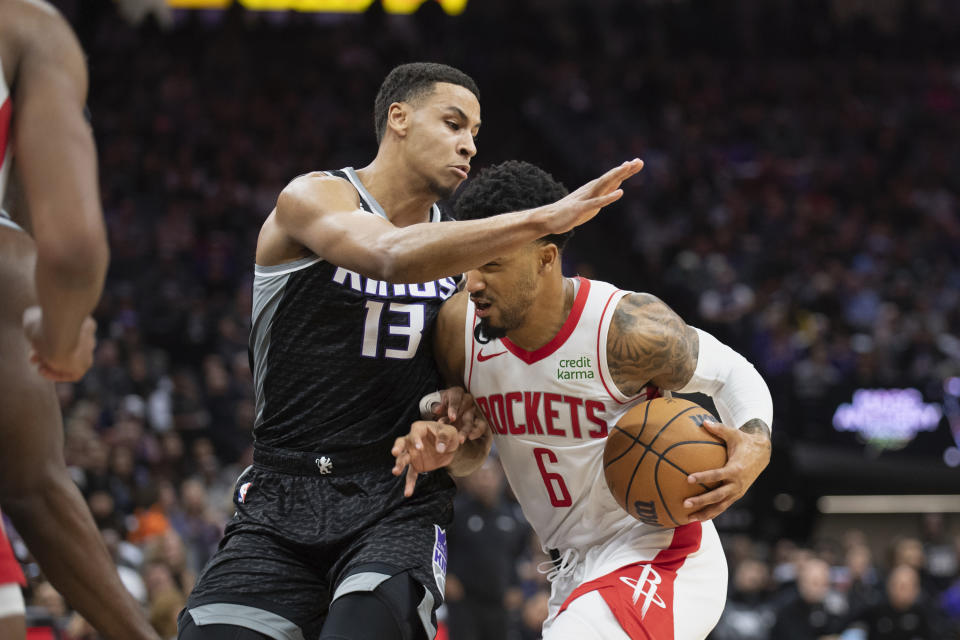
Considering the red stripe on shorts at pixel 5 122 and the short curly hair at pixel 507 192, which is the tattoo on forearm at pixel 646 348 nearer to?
the short curly hair at pixel 507 192

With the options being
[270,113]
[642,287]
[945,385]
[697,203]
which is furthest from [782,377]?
[270,113]

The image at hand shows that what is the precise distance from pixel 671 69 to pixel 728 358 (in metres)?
20.0

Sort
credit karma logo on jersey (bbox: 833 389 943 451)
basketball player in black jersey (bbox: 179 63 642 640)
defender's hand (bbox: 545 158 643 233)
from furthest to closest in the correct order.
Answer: credit karma logo on jersey (bbox: 833 389 943 451) → basketball player in black jersey (bbox: 179 63 642 640) → defender's hand (bbox: 545 158 643 233)

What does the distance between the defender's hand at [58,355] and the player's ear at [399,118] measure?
74.7 inches

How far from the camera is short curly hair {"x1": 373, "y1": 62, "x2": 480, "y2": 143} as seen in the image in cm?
414

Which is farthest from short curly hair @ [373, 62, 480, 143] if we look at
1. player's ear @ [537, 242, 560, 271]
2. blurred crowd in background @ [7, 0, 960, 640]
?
blurred crowd in background @ [7, 0, 960, 640]

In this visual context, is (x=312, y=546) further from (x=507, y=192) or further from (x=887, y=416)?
(x=887, y=416)

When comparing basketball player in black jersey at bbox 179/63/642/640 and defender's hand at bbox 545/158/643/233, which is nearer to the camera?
defender's hand at bbox 545/158/643/233

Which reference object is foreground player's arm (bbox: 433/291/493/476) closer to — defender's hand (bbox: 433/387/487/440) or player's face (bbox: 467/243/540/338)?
defender's hand (bbox: 433/387/487/440)

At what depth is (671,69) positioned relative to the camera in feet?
76.0

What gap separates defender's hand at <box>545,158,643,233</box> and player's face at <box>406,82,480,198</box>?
32.7 inches

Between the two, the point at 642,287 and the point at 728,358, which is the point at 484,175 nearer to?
the point at 728,358

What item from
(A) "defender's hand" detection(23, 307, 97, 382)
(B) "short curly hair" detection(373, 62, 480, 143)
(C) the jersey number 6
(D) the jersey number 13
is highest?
(B) "short curly hair" detection(373, 62, 480, 143)

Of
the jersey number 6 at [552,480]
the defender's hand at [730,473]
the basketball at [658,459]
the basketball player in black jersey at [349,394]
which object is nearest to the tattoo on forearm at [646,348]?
the basketball at [658,459]
